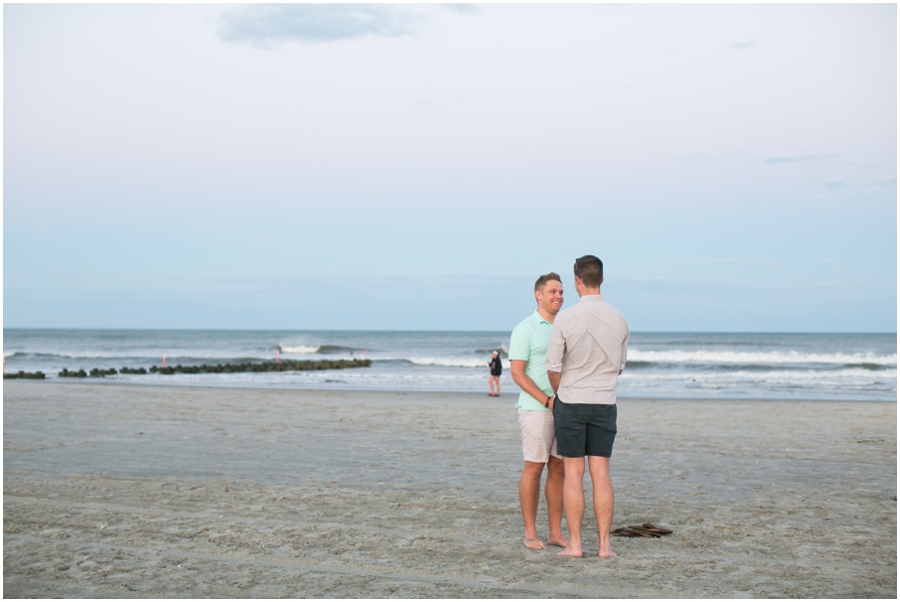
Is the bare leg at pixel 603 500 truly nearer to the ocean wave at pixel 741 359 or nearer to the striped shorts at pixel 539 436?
the striped shorts at pixel 539 436

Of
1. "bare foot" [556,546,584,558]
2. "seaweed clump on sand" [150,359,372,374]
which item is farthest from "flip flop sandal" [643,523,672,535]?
"seaweed clump on sand" [150,359,372,374]

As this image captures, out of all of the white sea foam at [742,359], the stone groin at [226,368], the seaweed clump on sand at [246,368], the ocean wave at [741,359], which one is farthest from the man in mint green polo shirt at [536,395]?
the white sea foam at [742,359]

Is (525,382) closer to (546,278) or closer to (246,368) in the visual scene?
(546,278)

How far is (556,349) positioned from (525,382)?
0.33 m

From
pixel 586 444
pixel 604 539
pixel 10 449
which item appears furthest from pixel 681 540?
pixel 10 449

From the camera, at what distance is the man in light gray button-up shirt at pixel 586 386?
5.02 m

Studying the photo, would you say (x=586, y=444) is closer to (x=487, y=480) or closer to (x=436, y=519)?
(x=436, y=519)

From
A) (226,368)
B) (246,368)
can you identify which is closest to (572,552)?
(226,368)

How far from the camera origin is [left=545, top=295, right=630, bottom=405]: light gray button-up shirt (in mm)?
5016

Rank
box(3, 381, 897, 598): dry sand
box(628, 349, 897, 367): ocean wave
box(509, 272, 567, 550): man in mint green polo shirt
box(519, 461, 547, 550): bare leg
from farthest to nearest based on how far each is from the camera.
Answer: box(628, 349, 897, 367): ocean wave < box(519, 461, 547, 550): bare leg < box(509, 272, 567, 550): man in mint green polo shirt < box(3, 381, 897, 598): dry sand

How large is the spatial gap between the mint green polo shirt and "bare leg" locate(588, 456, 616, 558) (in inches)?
19.2

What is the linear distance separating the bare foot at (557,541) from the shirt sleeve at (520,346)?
1253 millimetres

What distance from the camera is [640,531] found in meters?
5.67

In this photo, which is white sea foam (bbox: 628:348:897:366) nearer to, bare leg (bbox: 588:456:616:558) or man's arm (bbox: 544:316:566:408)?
bare leg (bbox: 588:456:616:558)
